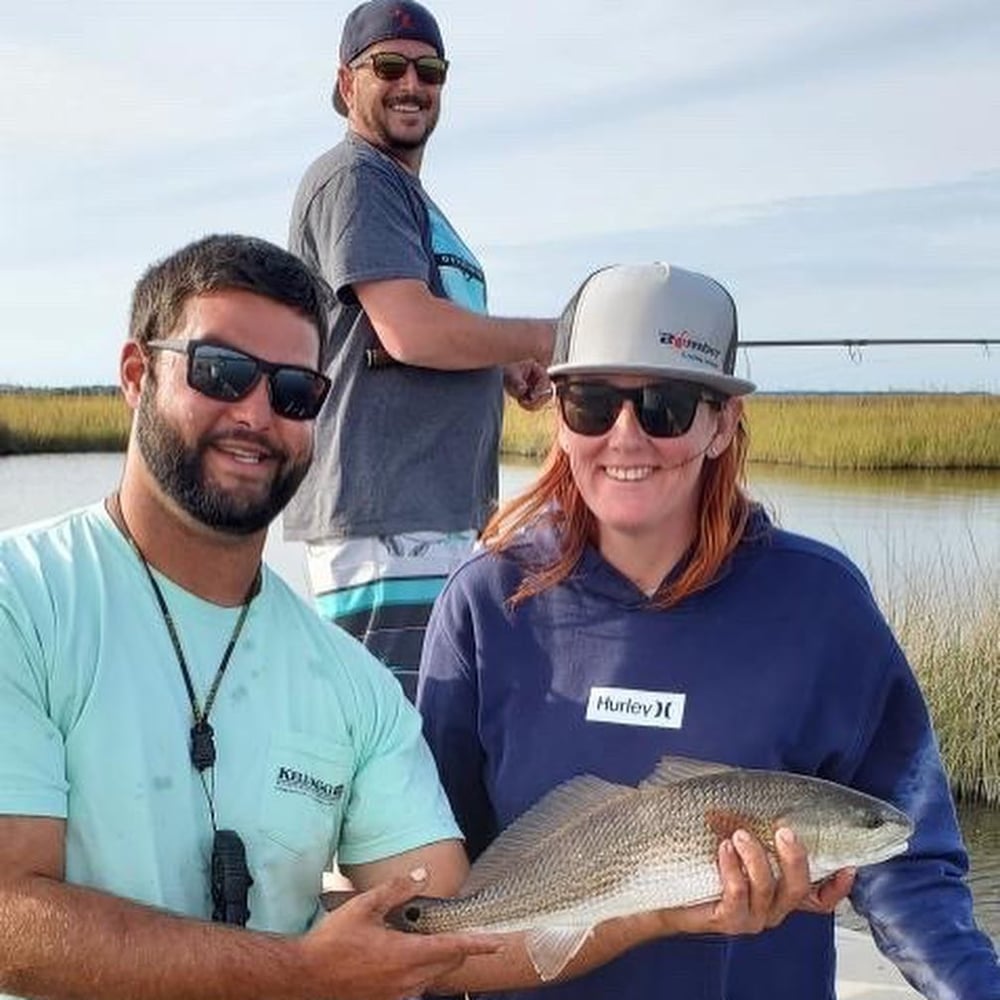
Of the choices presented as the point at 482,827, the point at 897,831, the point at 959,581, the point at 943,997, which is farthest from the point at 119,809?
the point at 959,581

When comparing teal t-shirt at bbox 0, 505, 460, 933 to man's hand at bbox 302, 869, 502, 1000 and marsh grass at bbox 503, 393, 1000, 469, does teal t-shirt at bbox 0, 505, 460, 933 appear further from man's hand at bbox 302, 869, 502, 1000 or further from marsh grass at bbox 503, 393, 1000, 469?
marsh grass at bbox 503, 393, 1000, 469

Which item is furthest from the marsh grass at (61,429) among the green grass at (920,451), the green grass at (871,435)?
the green grass at (871,435)

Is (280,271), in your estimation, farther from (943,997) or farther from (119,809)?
(943,997)

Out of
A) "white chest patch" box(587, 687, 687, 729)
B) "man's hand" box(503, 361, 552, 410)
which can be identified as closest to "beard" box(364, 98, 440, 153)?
"man's hand" box(503, 361, 552, 410)

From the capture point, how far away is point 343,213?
14.2 ft

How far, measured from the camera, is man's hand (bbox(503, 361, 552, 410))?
185 inches

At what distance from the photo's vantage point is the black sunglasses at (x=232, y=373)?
2943 millimetres

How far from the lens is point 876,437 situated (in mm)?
Answer: 32281

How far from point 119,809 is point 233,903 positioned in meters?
0.28

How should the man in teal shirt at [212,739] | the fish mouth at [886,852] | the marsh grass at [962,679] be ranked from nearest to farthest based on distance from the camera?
the man in teal shirt at [212,739] < the fish mouth at [886,852] < the marsh grass at [962,679]

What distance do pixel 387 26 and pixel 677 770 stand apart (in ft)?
8.47

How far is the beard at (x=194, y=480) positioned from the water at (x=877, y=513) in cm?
584

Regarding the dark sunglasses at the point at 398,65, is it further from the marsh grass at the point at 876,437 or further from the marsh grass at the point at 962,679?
the marsh grass at the point at 876,437

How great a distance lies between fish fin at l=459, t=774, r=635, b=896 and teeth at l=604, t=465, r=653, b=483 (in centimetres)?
66
